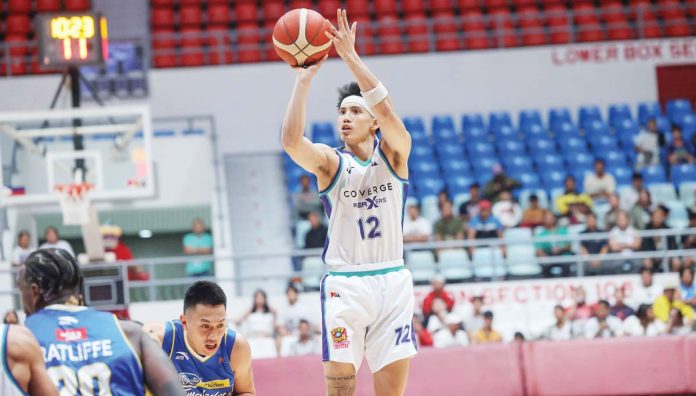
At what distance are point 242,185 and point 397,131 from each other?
11945 millimetres

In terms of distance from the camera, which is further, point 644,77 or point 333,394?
point 644,77

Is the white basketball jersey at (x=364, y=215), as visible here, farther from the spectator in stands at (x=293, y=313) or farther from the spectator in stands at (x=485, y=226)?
the spectator in stands at (x=485, y=226)

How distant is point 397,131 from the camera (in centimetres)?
561

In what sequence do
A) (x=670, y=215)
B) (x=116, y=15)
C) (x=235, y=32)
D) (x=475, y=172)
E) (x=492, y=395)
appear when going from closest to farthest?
(x=492, y=395), (x=670, y=215), (x=475, y=172), (x=235, y=32), (x=116, y=15)

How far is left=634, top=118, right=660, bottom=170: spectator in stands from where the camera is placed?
16.7 m

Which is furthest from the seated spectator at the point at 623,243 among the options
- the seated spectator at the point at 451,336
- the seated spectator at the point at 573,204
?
the seated spectator at the point at 451,336

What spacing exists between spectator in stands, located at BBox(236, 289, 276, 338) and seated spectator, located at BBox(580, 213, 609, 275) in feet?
13.3

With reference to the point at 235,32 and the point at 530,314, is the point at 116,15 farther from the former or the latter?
the point at 530,314

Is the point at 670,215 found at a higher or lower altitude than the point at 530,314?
higher

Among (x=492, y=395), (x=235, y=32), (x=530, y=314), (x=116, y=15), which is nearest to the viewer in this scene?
(x=492, y=395)

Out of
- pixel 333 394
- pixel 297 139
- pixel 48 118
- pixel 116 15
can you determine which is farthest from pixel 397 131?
pixel 116 15

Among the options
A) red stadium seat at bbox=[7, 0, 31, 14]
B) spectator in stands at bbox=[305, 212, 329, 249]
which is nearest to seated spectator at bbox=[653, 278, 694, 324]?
spectator in stands at bbox=[305, 212, 329, 249]

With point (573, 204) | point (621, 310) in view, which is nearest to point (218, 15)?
point (573, 204)

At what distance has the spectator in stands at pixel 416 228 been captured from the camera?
45.0 ft
